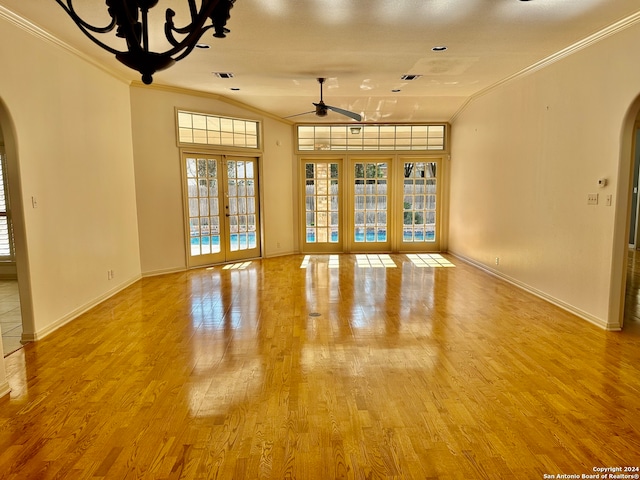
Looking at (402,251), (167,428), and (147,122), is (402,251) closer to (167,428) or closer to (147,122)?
(147,122)

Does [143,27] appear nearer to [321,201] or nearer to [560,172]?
[560,172]

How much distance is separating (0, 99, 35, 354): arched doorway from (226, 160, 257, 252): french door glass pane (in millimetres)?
3907

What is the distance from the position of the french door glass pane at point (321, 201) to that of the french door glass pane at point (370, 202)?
1.44 feet

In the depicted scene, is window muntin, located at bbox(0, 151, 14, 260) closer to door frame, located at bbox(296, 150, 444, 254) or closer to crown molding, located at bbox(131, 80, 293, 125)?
crown molding, located at bbox(131, 80, 293, 125)

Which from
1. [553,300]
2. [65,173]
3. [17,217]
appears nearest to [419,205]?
[553,300]

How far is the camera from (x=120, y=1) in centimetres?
136

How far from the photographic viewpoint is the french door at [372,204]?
27.9 ft

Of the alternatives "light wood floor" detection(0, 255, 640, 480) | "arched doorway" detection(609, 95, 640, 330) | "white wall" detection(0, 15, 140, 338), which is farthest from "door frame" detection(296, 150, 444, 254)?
"arched doorway" detection(609, 95, 640, 330)

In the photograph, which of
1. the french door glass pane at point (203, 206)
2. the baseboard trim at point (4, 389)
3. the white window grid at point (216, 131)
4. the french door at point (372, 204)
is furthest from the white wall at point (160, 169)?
the baseboard trim at point (4, 389)

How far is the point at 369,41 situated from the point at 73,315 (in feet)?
13.6

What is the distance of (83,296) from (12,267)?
8.38ft

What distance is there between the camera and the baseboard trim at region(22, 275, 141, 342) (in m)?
3.71

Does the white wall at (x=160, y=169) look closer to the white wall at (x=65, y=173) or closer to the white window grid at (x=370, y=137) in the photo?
the white wall at (x=65, y=173)

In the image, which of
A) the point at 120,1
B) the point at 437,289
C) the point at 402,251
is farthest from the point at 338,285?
the point at 120,1
